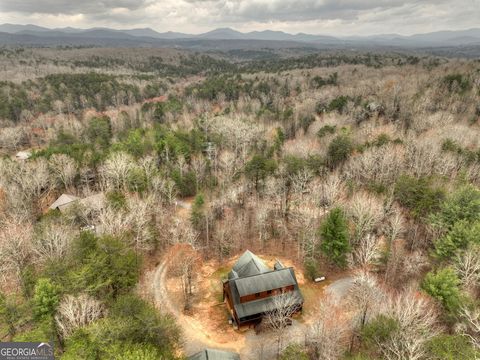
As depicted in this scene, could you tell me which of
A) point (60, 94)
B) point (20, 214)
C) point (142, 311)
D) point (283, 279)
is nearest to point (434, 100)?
point (283, 279)

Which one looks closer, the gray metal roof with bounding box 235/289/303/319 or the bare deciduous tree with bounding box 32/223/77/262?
the gray metal roof with bounding box 235/289/303/319

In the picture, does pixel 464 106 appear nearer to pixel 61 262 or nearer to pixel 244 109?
pixel 244 109

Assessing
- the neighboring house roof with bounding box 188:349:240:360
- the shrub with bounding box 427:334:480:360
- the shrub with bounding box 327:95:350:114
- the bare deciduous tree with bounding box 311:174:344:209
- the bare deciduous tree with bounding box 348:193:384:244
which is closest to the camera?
the shrub with bounding box 427:334:480:360

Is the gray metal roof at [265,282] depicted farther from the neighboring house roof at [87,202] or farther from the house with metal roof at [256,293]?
the neighboring house roof at [87,202]

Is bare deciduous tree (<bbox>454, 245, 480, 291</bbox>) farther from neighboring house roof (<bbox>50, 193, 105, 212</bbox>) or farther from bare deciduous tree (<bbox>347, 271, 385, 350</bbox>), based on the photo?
neighboring house roof (<bbox>50, 193, 105, 212</bbox>)

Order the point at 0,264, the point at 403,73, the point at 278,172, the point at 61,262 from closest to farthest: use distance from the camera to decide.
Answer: the point at 61,262 → the point at 0,264 → the point at 278,172 → the point at 403,73

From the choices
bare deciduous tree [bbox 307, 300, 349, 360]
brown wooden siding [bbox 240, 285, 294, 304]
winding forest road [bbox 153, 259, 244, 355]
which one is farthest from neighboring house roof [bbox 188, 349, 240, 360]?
bare deciduous tree [bbox 307, 300, 349, 360]

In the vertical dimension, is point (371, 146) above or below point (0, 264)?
above

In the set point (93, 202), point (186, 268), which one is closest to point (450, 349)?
point (186, 268)

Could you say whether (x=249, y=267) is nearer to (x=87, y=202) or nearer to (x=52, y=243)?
(x=52, y=243)
